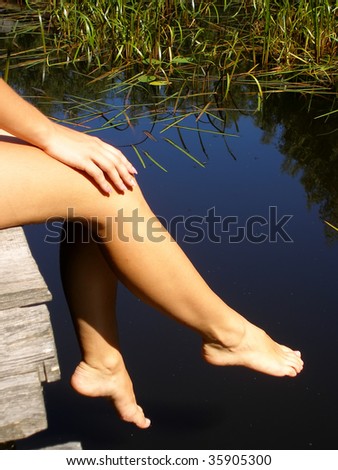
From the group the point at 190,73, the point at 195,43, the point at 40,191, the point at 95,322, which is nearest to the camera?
the point at 40,191

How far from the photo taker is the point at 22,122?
1357mm

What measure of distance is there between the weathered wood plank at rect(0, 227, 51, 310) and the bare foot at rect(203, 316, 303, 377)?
35 centimetres

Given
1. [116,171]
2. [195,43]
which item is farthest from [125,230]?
[195,43]

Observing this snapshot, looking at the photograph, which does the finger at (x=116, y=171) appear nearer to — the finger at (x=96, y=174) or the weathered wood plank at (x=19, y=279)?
the finger at (x=96, y=174)

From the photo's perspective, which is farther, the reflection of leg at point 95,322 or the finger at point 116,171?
the reflection of leg at point 95,322

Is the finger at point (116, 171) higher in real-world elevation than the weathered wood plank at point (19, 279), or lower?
higher

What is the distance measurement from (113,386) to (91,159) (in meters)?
0.49

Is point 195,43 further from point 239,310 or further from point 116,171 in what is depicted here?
point 116,171

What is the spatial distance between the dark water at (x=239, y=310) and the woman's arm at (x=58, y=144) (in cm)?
52

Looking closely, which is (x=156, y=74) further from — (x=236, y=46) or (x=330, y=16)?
(x=330, y=16)

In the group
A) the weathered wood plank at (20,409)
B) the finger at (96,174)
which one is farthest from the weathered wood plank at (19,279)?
the finger at (96,174)

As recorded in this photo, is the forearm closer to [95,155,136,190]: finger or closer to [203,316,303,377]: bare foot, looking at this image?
[95,155,136,190]: finger

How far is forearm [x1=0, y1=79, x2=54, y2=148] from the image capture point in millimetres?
1348

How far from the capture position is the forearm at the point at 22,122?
4.42 feet
